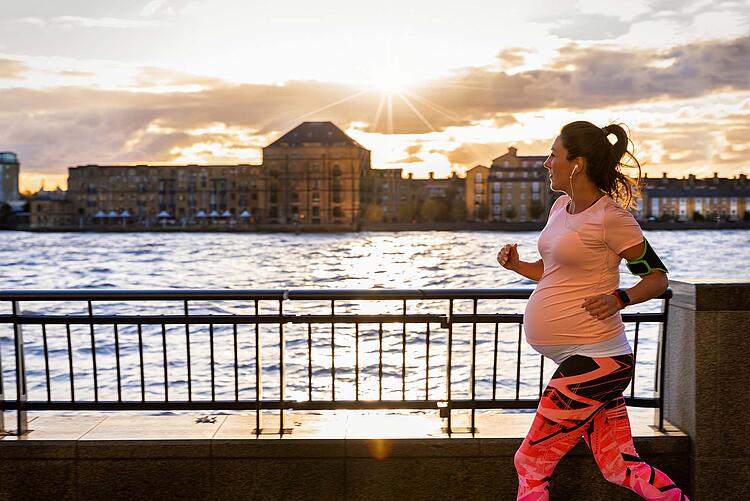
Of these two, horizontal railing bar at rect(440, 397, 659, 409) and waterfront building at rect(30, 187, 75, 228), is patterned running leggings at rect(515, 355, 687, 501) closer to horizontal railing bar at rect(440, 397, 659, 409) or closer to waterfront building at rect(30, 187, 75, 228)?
horizontal railing bar at rect(440, 397, 659, 409)

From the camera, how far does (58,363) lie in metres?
21.5

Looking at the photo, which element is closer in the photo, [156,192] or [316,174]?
[316,174]

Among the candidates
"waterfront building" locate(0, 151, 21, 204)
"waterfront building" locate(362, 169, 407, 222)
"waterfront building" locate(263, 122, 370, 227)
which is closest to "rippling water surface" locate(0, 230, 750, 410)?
"waterfront building" locate(263, 122, 370, 227)

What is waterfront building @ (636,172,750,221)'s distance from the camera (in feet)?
504

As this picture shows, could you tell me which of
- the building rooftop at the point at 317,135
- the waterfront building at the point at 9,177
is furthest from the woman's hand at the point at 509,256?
the waterfront building at the point at 9,177

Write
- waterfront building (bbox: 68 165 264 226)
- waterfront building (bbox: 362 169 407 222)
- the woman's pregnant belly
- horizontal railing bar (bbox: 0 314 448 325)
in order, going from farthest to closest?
waterfront building (bbox: 68 165 264 226) < waterfront building (bbox: 362 169 407 222) < horizontal railing bar (bbox: 0 314 448 325) < the woman's pregnant belly

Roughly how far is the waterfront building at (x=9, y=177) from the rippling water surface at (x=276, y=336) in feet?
376

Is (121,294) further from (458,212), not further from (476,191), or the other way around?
(476,191)

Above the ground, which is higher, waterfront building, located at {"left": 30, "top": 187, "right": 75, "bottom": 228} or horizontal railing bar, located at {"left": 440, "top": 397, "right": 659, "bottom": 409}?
horizontal railing bar, located at {"left": 440, "top": 397, "right": 659, "bottom": 409}

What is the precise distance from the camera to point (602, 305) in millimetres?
2994

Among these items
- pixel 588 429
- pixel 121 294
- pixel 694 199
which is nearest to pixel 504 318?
pixel 588 429

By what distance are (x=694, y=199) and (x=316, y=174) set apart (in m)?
79.0

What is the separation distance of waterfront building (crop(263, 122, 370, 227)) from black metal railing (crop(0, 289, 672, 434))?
95.6m

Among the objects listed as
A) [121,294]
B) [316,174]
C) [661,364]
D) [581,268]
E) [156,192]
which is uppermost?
[316,174]
